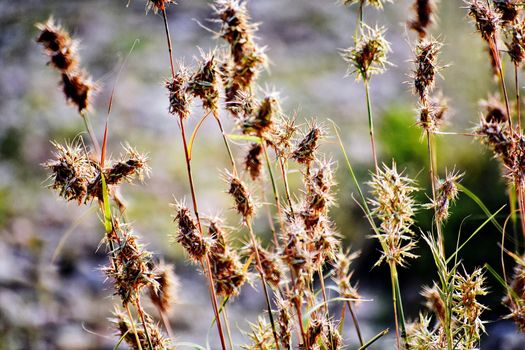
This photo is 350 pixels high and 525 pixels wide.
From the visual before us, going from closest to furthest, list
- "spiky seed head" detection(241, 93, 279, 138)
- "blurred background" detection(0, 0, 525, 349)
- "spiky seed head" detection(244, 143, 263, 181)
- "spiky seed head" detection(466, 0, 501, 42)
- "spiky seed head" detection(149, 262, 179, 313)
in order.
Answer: "spiky seed head" detection(241, 93, 279, 138) → "spiky seed head" detection(466, 0, 501, 42) → "spiky seed head" detection(244, 143, 263, 181) → "spiky seed head" detection(149, 262, 179, 313) → "blurred background" detection(0, 0, 525, 349)

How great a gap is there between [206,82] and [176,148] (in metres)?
3.50

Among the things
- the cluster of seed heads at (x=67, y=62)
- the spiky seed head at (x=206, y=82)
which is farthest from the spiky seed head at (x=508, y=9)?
the cluster of seed heads at (x=67, y=62)

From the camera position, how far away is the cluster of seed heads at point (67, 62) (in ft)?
4.34

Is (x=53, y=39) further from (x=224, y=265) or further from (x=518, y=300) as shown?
(x=518, y=300)

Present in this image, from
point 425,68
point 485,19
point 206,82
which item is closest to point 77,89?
point 206,82

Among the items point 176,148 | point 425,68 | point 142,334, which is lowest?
point 142,334

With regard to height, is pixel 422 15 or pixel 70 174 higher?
pixel 422 15

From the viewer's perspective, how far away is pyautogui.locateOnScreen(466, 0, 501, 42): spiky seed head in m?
1.39

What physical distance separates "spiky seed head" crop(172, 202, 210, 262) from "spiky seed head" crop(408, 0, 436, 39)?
838 mm

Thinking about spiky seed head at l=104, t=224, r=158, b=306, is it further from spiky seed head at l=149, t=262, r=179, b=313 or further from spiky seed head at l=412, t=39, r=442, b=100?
spiky seed head at l=412, t=39, r=442, b=100

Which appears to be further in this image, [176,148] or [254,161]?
[176,148]

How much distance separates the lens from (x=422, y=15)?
1.70 meters

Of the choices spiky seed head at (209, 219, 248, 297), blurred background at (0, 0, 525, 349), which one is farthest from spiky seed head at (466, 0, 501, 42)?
blurred background at (0, 0, 525, 349)

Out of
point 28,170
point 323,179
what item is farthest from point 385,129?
point 323,179
